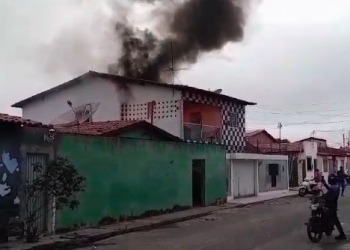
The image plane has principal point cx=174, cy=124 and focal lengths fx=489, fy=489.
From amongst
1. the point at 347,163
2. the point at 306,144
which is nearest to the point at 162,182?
the point at 306,144

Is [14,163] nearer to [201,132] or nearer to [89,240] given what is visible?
[89,240]

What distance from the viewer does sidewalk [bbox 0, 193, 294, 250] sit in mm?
10766

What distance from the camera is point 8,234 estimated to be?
1130 cm

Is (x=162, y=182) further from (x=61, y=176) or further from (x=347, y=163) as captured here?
(x=347, y=163)

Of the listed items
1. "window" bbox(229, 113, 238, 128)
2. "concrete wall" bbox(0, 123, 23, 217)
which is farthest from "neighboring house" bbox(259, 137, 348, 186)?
"concrete wall" bbox(0, 123, 23, 217)

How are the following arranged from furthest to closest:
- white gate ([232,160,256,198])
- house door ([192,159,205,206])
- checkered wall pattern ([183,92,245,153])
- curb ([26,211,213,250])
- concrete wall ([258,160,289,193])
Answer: concrete wall ([258,160,289,193]) < white gate ([232,160,256,198]) < checkered wall pattern ([183,92,245,153]) < house door ([192,159,205,206]) < curb ([26,211,213,250])

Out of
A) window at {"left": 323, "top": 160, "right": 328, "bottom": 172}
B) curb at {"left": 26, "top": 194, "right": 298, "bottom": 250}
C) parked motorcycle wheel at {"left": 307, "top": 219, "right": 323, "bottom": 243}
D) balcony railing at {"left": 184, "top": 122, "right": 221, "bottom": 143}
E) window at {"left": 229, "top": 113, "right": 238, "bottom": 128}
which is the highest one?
window at {"left": 229, "top": 113, "right": 238, "bottom": 128}

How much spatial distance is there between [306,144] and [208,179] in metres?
20.3

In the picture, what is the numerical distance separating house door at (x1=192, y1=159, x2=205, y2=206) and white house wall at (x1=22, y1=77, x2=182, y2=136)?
300cm

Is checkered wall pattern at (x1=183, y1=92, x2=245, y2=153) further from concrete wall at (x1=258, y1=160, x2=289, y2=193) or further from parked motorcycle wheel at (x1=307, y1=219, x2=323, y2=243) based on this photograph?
parked motorcycle wheel at (x1=307, y1=219, x2=323, y2=243)

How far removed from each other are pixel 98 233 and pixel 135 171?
12.7ft

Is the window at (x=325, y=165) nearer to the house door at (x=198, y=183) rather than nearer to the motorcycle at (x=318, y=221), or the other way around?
the house door at (x=198, y=183)

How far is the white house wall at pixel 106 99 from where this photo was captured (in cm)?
2386

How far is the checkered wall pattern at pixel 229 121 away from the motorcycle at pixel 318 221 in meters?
14.0
